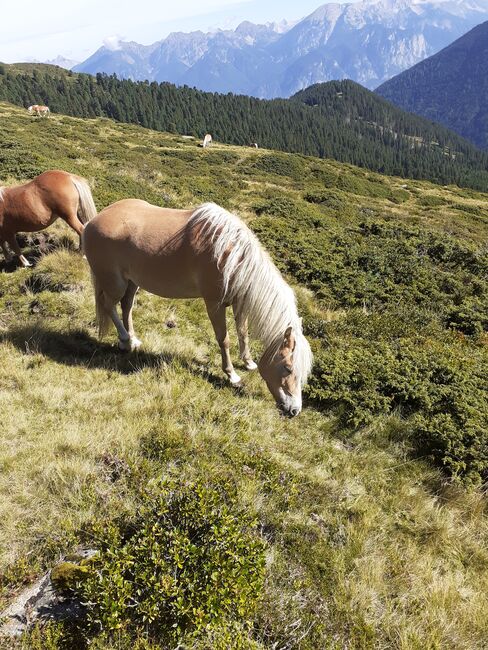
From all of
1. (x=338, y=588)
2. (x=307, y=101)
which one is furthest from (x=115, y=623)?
(x=307, y=101)

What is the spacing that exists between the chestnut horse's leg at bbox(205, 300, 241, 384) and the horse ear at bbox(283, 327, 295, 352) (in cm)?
98

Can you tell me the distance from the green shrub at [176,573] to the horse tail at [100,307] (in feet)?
11.6

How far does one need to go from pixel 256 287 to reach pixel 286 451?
6.21 ft

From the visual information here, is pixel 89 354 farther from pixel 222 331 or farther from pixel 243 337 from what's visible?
pixel 243 337

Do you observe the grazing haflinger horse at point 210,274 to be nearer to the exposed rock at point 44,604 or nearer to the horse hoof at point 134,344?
the horse hoof at point 134,344

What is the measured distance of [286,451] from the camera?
4348mm

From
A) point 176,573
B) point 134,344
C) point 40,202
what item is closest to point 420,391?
point 176,573

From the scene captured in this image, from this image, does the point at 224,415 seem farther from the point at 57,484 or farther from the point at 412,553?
the point at 412,553

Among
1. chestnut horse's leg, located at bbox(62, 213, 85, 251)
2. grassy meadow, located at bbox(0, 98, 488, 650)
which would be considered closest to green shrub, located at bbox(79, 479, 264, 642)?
grassy meadow, located at bbox(0, 98, 488, 650)

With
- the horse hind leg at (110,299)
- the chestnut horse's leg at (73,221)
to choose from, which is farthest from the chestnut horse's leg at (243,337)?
the chestnut horse's leg at (73,221)

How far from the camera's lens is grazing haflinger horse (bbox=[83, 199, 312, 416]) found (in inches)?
175

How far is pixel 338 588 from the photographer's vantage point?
9.41 feet

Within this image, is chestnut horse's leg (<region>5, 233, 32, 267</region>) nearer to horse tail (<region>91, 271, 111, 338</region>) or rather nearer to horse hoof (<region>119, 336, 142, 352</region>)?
horse tail (<region>91, 271, 111, 338</region>)

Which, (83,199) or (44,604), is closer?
(44,604)
